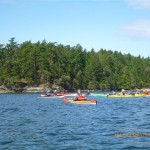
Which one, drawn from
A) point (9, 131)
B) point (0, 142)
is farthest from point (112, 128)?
point (0, 142)

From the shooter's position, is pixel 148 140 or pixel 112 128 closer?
pixel 148 140

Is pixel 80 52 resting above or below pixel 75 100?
above

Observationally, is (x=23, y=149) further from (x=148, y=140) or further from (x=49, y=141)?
(x=148, y=140)

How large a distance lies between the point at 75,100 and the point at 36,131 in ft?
130

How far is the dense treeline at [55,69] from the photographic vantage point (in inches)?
6053

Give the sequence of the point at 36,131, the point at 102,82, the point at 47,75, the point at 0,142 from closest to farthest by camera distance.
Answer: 1. the point at 0,142
2. the point at 36,131
3. the point at 47,75
4. the point at 102,82

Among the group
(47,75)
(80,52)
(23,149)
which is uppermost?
(80,52)

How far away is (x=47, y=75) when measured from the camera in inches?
6038

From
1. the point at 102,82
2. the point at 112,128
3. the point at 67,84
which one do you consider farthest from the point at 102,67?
the point at 112,128

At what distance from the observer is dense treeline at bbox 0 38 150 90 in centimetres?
15375

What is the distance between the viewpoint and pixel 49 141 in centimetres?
2462

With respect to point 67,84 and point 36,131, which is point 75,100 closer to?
point 36,131

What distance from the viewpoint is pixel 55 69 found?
15875 centimetres

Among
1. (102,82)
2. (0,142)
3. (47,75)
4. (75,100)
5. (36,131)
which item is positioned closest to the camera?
(0,142)
